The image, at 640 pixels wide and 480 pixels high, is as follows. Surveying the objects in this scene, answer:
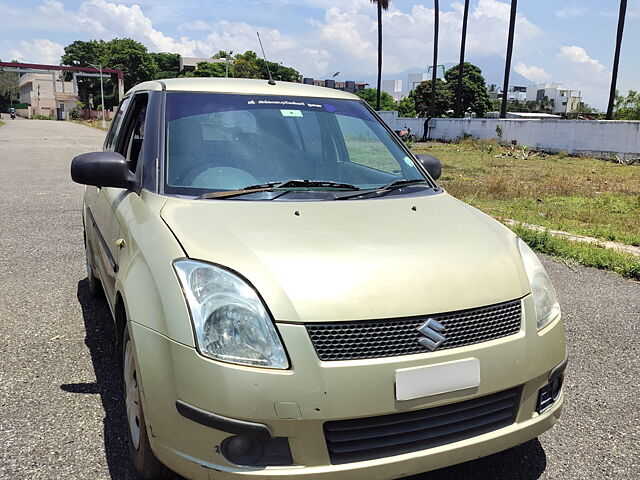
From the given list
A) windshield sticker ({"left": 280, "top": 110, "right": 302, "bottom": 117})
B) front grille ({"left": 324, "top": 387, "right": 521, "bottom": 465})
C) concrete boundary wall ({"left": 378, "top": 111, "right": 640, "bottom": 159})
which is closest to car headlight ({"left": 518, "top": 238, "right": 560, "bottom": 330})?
front grille ({"left": 324, "top": 387, "right": 521, "bottom": 465})

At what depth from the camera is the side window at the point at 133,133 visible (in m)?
3.39

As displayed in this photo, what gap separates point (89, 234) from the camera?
434 cm

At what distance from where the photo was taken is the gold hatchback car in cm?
192

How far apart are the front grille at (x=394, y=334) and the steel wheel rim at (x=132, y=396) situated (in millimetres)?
865

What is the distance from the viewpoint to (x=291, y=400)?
1883mm

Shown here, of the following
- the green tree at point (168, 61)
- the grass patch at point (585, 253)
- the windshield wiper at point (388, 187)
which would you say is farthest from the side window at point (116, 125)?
the green tree at point (168, 61)

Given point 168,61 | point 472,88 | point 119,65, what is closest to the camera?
point 472,88

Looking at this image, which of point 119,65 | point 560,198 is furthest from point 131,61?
point 560,198

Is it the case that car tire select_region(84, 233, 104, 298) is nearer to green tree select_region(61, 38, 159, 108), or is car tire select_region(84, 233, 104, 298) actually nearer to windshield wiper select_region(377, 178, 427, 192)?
windshield wiper select_region(377, 178, 427, 192)

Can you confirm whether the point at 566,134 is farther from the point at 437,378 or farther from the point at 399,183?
the point at 437,378

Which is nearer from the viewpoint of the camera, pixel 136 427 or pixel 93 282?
pixel 136 427

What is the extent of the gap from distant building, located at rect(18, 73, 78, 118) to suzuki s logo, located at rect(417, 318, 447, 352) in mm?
92470

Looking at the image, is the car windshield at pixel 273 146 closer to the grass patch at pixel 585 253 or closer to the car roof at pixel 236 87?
the car roof at pixel 236 87

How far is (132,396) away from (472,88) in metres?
76.0
